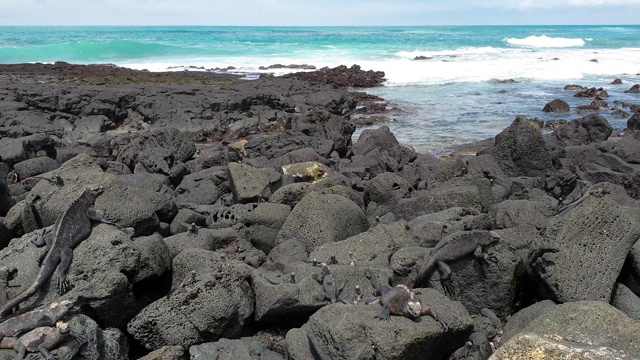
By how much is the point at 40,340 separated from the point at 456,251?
3758 mm

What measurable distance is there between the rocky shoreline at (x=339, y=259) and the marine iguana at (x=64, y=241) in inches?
2.9

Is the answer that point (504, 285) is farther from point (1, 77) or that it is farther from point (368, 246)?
point (1, 77)

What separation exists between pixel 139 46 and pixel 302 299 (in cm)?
5067

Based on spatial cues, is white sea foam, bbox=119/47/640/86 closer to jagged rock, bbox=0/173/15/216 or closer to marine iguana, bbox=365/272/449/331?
jagged rock, bbox=0/173/15/216

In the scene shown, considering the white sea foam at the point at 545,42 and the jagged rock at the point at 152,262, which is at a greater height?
the white sea foam at the point at 545,42

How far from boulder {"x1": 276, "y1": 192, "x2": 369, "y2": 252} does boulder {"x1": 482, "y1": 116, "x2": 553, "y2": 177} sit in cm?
534

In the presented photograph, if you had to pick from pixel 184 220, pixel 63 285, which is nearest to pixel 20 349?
pixel 63 285

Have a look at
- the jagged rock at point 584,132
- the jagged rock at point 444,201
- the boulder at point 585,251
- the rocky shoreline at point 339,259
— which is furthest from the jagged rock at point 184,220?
the jagged rock at point 584,132

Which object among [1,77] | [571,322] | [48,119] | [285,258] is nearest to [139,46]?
[1,77]

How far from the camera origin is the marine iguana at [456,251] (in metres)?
5.50

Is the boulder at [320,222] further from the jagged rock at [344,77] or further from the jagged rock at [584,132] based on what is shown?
the jagged rock at [344,77]

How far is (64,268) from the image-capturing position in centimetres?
507

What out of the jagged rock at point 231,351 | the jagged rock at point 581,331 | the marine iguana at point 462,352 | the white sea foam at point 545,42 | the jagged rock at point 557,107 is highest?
the white sea foam at point 545,42

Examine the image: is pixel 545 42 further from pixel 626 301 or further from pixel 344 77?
pixel 626 301
